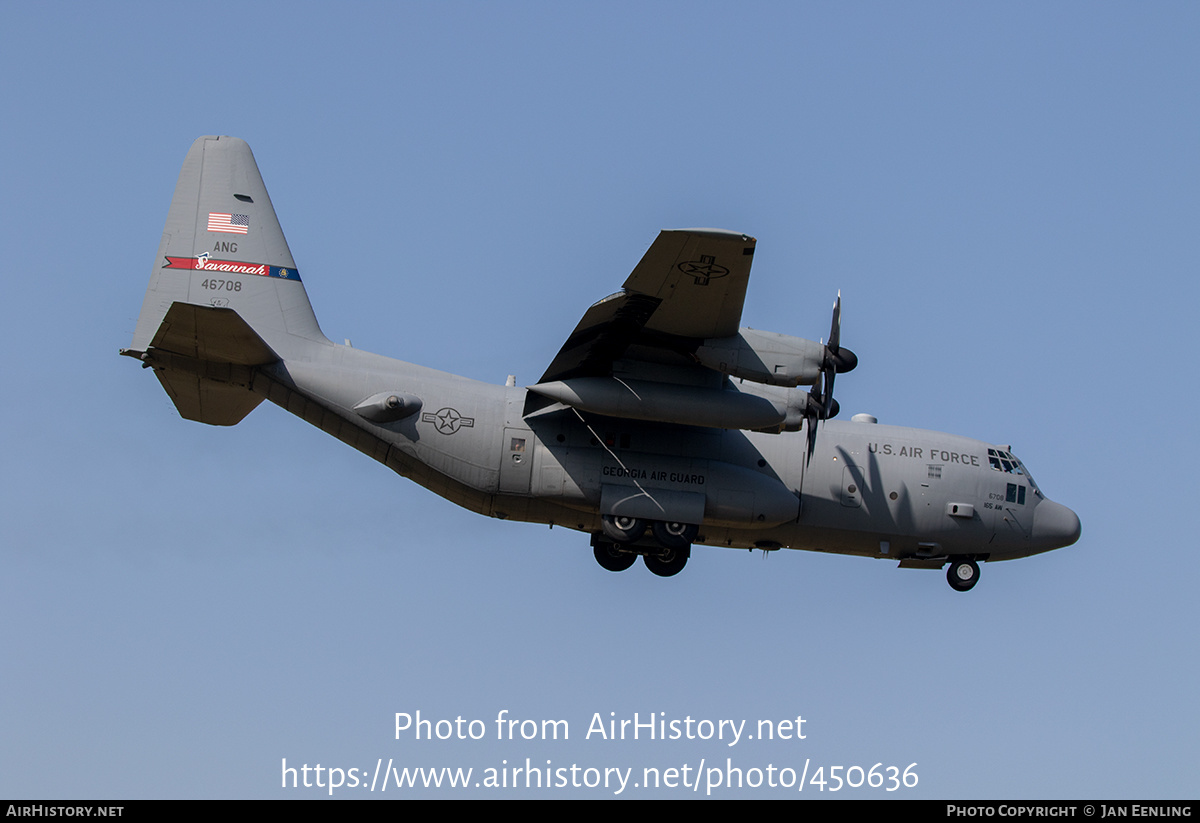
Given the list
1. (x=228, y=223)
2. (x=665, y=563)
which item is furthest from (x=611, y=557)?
(x=228, y=223)

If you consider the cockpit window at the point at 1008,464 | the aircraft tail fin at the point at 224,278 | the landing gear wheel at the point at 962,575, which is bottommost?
the landing gear wheel at the point at 962,575

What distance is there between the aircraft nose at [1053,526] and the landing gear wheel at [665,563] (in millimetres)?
7215

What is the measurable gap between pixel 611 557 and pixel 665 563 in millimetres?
1032

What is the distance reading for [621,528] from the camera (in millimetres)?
23625

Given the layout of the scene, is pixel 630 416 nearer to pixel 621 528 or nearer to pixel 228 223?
pixel 621 528

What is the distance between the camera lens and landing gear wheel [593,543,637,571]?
82.5 ft

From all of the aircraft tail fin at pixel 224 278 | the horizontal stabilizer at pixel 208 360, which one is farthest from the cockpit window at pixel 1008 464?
the horizontal stabilizer at pixel 208 360

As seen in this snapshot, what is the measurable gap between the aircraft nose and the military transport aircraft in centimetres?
4

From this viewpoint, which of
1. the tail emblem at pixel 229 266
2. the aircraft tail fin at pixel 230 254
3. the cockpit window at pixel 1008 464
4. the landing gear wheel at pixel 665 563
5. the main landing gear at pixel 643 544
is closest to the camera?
the main landing gear at pixel 643 544

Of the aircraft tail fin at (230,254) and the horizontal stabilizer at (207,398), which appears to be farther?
the aircraft tail fin at (230,254)

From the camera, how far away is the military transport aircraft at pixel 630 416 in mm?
21719

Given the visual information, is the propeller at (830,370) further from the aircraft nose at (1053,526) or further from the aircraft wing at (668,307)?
the aircraft nose at (1053,526)
